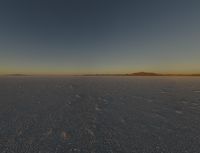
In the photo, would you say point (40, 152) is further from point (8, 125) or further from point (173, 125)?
point (173, 125)

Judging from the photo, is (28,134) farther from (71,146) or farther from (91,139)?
(91,139)

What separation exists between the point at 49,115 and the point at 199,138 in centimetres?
1371

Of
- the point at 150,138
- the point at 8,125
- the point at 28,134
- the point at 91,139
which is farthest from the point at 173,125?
the point at 8,125

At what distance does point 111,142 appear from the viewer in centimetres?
876

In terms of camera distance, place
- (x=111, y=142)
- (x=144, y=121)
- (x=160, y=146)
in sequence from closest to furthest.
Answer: (x=160, y=146) → (x=111, y=142) → (x=144, y=121)

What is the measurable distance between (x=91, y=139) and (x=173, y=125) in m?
7.61

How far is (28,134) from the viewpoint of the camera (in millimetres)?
9711

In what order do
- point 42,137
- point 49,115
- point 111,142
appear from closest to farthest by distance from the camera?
1. point 111,142
2. point 42,137
3. point 49,115

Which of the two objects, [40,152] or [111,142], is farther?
[111,142]

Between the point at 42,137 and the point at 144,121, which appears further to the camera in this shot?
the point at 144,121

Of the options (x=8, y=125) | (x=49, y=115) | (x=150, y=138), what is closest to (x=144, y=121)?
(x=150, y=138)

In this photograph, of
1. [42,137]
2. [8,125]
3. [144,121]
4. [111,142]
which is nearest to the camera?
[111,142]

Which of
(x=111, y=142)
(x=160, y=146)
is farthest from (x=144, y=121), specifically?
(x=111, y=142)

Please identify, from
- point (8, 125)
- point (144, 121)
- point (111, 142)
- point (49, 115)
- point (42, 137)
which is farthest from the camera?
point (49, 115)
